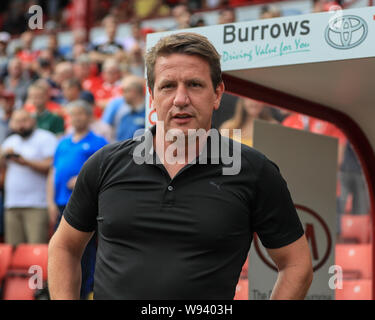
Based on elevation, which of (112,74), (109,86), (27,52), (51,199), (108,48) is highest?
(27,52)

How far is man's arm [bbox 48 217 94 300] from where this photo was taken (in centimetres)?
248

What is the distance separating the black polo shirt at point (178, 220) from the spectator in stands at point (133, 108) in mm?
5204

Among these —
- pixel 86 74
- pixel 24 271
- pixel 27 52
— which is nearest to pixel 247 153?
pixel 24 271

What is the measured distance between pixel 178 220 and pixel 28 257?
16.9 feet

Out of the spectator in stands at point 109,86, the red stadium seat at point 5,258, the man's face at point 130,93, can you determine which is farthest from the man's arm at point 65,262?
the spectator in stands at point 109,86

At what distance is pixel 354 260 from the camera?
592 cm

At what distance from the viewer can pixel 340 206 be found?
6.95 meters

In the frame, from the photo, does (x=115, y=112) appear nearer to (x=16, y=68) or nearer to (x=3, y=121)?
(x=3, y=121)

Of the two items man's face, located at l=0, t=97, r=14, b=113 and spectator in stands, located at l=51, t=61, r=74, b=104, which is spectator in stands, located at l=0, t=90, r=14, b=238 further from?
spectator in stands, located at l=51, t=61, r=74, b=104

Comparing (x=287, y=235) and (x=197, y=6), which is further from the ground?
(x=197, y=6)

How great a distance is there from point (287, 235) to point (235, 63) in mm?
1200

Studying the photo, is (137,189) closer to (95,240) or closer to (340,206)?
(95,240)

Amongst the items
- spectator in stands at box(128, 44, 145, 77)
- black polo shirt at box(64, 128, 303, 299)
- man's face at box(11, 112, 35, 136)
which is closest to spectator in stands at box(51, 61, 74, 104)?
spectator in stands at box(128, 44, 145, 77)

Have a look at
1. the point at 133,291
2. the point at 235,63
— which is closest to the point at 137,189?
the point at 133,291
